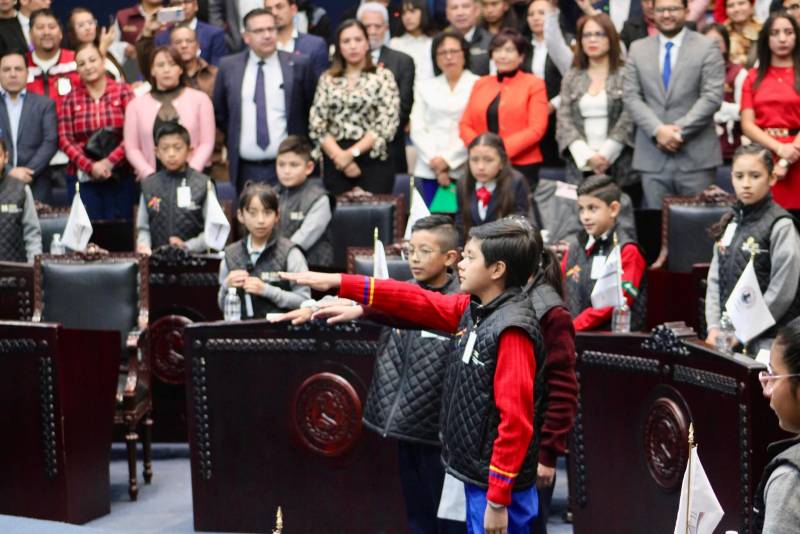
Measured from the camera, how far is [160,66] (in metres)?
8.77

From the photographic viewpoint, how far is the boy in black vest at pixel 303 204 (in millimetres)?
7578

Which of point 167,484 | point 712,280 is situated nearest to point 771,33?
point 712,280

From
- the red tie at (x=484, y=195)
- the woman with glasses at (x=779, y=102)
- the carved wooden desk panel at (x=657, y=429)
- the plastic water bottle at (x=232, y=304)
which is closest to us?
the carved wooden desk panel at (x=657, y=429)

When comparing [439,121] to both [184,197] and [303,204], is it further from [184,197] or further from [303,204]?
[184,197]

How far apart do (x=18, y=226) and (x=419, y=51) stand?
10.5 ft

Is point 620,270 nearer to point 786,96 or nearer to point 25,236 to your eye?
point 786,96

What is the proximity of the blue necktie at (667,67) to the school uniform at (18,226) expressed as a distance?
150 inches

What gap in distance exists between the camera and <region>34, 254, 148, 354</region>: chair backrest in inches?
270

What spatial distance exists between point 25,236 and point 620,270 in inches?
151

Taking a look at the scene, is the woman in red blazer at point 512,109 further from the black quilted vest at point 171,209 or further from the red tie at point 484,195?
the black quilted vest at point 171,209

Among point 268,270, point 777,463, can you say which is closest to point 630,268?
point 268,270

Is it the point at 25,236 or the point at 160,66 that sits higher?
the point at 160,66

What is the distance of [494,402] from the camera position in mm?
3848

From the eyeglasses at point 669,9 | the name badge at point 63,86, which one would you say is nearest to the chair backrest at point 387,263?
the eyeglasses at point 669,9
